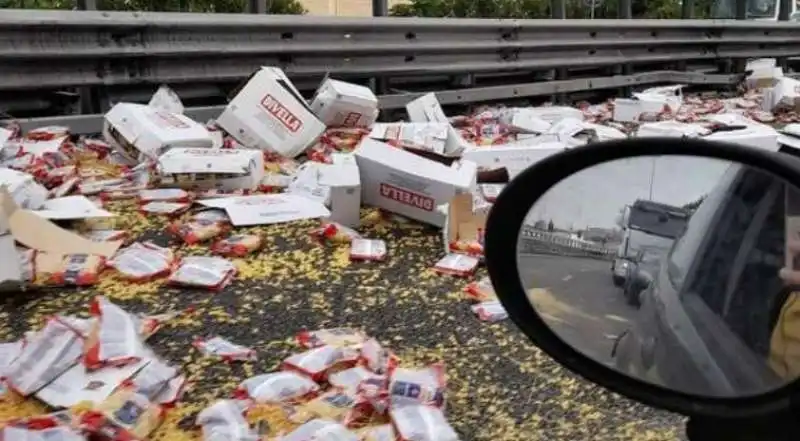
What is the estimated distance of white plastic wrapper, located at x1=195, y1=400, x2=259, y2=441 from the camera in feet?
6.73

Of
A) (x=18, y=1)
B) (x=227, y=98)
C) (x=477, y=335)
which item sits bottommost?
(x=477, y=335)

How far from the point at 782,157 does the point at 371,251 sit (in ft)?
7.94

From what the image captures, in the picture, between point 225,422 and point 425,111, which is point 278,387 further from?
point 425,111

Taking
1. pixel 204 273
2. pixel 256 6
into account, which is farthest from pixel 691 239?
pixel 256 6

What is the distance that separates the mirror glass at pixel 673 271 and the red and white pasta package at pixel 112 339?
4.52ft

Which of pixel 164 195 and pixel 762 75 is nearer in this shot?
pixel 164 195

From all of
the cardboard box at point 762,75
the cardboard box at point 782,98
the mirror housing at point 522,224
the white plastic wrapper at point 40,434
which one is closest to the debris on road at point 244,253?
the white plastic wrapper at point 40,434

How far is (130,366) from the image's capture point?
2377mm

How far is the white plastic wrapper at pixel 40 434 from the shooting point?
1970 mm

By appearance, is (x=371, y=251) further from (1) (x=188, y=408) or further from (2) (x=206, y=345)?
(1) (x=188, y=408)

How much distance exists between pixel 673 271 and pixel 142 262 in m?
2.34

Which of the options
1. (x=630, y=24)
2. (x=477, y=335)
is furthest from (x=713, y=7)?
(x=477, y=335)

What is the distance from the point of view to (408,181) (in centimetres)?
389

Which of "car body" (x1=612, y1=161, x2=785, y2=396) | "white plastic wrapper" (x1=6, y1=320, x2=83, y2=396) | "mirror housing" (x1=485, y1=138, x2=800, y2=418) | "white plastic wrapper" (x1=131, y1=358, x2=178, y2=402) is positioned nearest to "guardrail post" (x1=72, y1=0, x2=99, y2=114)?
"white plastic wrapper" (x1=6, y1=320, x2=83, y2=396)
